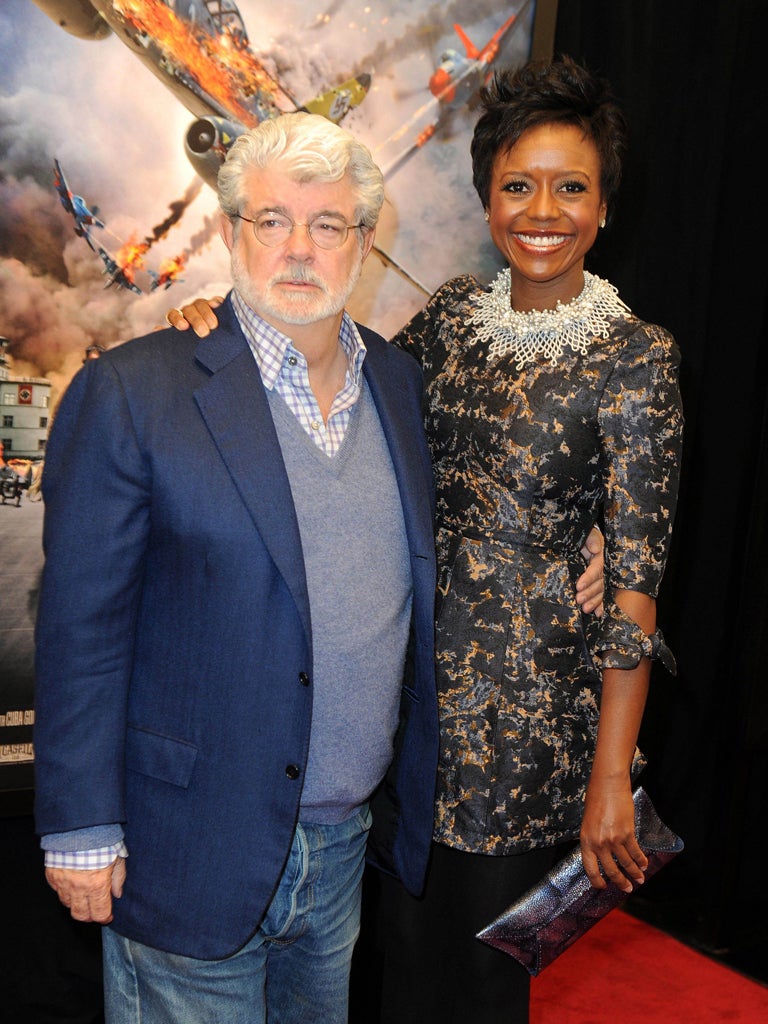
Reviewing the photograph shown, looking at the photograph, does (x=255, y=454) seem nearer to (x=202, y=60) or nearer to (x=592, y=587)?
(x=592, y=587)

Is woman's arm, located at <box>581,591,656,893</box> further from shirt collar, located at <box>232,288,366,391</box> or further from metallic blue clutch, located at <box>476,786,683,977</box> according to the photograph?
shirt collar, located at <box>232,288,366,391</box>

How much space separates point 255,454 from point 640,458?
2.08 ft

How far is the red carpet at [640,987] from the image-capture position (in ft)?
9.07

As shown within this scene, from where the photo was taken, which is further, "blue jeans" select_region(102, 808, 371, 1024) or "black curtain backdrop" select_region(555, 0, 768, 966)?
"black curtain backdrop" select_region(555, 0, 768, 966)

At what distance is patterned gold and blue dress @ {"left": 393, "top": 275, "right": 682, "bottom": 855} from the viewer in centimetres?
174

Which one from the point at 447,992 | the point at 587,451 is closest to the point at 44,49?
the point at 587,451

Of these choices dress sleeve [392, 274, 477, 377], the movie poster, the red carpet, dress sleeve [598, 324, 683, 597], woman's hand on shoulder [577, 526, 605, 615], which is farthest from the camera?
the red carpet

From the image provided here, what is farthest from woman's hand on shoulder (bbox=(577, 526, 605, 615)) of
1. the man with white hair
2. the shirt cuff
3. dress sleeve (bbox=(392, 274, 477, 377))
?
the shirt cuff

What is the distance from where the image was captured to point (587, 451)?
1786 millimetres

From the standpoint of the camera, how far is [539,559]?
5.98ft

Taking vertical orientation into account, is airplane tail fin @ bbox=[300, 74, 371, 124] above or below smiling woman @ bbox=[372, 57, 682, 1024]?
above

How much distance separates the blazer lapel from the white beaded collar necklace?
0.53 m

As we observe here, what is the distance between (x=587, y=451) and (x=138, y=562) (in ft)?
2.53

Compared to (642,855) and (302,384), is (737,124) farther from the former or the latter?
(642,855)
